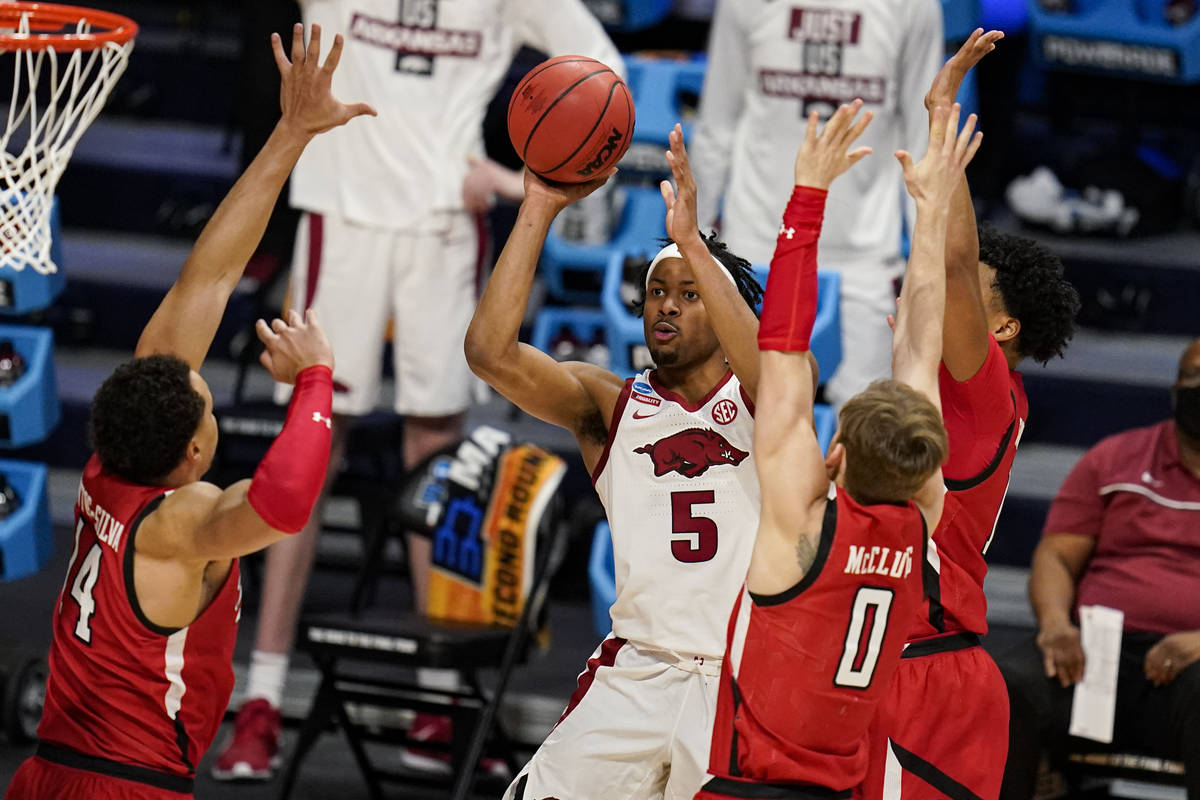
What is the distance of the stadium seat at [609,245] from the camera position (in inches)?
293

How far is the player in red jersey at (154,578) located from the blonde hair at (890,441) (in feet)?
3.54

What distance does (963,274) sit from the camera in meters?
3.90

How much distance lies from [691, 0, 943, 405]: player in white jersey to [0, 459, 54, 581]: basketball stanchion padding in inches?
99.0

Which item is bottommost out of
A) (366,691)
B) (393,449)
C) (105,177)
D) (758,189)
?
(366,691)

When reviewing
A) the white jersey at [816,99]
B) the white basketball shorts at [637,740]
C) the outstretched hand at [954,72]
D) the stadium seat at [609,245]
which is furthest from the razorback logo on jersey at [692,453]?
the stadium seat at [609,245]

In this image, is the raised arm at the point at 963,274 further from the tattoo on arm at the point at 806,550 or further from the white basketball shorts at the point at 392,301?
the white basketball shorts at the point at 392,301

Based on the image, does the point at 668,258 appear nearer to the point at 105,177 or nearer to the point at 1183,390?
the point at 1183,390

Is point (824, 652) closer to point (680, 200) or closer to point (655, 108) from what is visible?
point (680, 200)

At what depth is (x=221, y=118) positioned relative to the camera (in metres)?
9.34

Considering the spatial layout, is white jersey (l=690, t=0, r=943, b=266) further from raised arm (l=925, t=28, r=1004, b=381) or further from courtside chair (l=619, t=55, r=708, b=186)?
raised arm (l=925, t=28, r=1004, b=381)

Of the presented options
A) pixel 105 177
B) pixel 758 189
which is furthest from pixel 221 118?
pixel 758 189

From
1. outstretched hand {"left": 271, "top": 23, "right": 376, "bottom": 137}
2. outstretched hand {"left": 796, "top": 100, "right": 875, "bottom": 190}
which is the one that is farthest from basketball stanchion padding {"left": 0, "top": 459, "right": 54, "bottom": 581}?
outstretched hand {"left": 796, "top": 100, "right": 875, "bottom": 190}

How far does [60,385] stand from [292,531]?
4373 mm

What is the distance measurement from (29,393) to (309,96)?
250 cm
